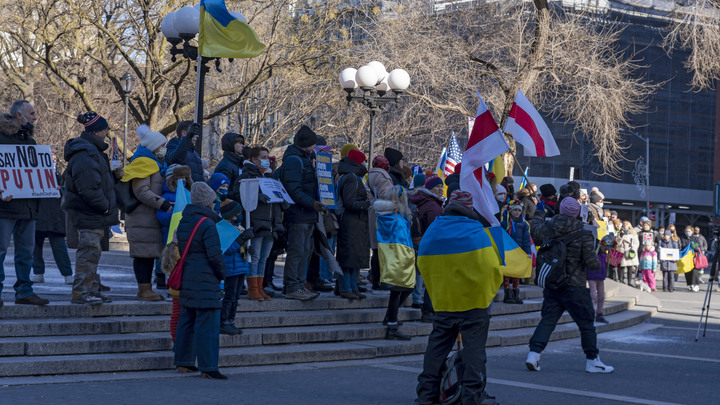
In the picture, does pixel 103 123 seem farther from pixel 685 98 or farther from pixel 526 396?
pixel 685 98

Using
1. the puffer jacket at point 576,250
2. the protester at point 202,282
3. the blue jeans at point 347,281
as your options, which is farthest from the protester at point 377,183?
the protester at point 202,282

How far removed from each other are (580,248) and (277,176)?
3.74 meters

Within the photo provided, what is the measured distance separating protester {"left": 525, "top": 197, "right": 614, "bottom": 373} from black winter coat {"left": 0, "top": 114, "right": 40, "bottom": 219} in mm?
5224

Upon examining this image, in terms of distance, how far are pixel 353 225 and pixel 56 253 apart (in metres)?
3.80

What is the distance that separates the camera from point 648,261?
2308cm

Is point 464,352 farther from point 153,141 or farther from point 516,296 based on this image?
point 516,296

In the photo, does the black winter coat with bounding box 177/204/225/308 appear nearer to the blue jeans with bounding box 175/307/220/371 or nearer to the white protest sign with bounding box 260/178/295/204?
the blue jeans with bounding box 175/307/220/371

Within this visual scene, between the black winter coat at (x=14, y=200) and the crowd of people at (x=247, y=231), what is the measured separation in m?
0.01

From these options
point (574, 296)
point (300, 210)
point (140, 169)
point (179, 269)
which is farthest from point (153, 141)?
point (574, 296)

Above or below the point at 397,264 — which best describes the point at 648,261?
below

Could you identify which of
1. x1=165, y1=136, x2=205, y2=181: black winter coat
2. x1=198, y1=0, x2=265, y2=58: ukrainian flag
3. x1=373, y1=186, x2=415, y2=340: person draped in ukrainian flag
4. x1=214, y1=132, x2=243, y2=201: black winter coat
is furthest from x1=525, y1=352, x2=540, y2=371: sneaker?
x1=198, y1=0, x2=265, y2=58: ukrainian flag

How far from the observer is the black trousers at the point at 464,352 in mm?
7145

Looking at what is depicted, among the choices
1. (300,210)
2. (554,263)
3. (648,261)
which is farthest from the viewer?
(648,261)

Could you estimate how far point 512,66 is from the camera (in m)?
23.9
